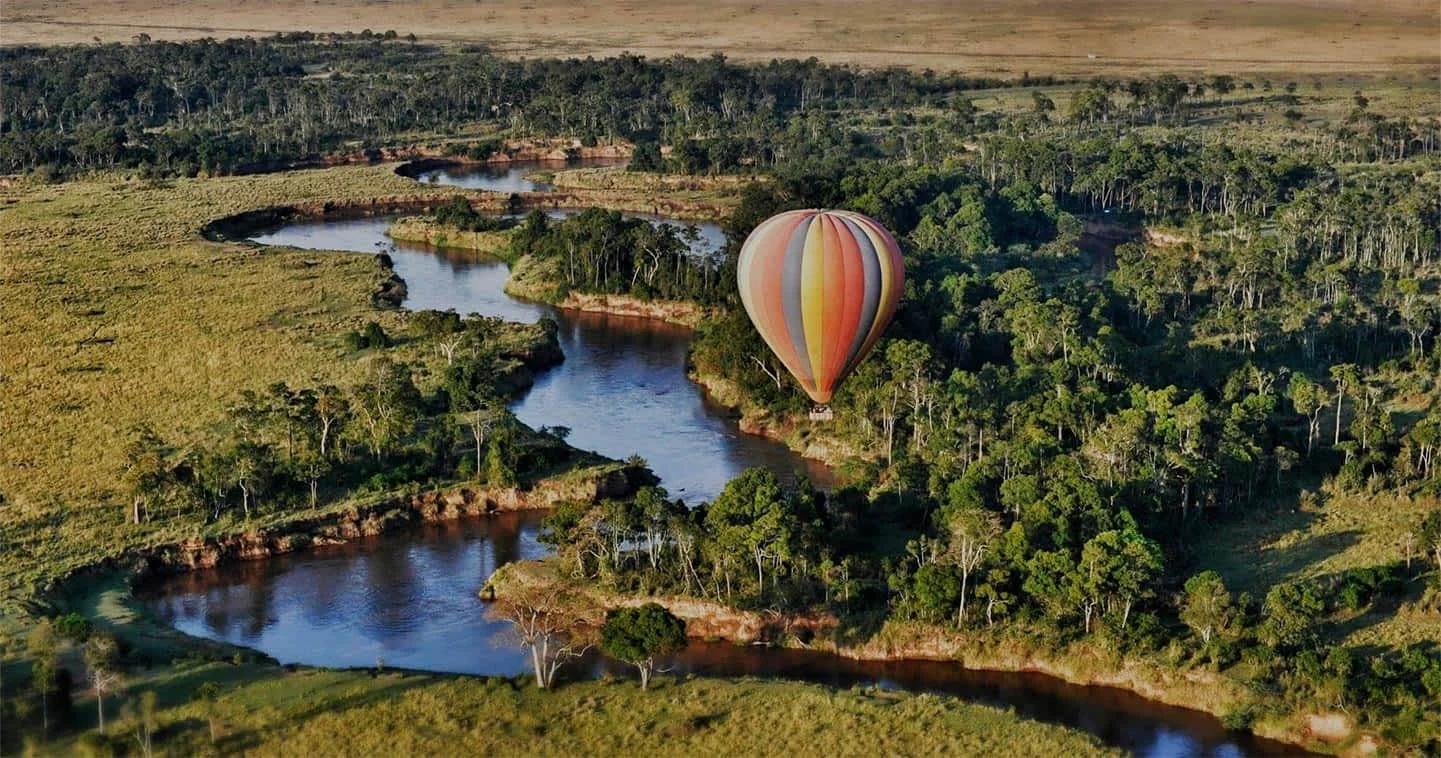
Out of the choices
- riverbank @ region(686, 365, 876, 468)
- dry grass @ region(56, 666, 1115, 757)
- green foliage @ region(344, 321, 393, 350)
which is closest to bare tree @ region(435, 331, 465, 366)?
green foliage @ region(344, 321, 393, 350)

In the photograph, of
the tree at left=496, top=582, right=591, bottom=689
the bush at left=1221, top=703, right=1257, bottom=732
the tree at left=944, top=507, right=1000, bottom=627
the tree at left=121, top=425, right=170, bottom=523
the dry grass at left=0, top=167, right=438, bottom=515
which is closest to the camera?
the bush at left=1221, top=703, right=1257, bottom=732

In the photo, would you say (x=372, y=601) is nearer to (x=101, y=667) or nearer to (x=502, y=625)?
(x=502, y=625)

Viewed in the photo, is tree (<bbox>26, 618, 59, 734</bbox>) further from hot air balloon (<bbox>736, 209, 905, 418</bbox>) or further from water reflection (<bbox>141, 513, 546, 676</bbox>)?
hot air balloon (<bbox>736, 209, 905, 418</bbox>)

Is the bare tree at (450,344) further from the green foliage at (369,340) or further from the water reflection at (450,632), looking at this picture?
the water reflection at (450,632)

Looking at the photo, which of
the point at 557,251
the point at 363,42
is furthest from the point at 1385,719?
the point at 363,42

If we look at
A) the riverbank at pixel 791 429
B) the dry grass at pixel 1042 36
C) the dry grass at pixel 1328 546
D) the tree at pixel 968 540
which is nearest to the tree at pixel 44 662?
the tree at pixel 968 540

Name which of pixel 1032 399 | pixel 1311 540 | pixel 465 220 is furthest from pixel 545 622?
pixel 465 220
